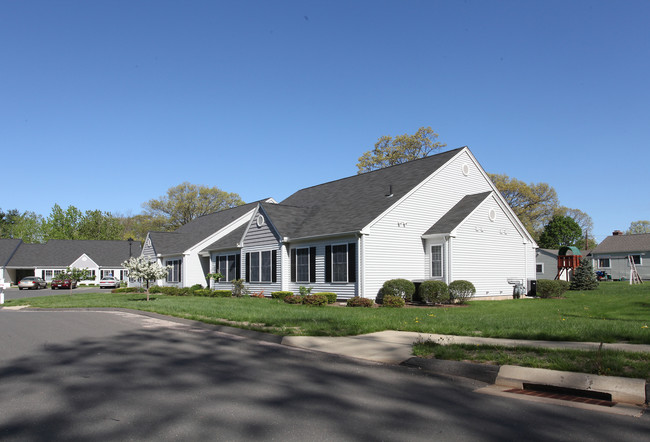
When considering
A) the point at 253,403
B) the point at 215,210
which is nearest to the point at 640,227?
the point at 215,210

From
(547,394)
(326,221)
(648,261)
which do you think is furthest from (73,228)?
(547,394)

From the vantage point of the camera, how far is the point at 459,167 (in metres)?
27.7

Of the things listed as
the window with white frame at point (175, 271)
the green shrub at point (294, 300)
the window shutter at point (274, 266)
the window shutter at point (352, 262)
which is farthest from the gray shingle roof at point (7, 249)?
the window shutter at point (352, 262)

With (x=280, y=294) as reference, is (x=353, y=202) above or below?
above

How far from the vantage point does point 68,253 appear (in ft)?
221

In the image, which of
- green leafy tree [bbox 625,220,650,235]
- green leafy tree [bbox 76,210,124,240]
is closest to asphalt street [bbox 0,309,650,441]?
green leafy tree [bbox 76,210,124,240]

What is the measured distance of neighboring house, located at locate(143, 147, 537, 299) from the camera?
23594mm

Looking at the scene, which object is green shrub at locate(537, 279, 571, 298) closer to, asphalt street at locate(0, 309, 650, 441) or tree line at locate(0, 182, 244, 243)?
asphalt street at locate(0, 309, 650, 441)

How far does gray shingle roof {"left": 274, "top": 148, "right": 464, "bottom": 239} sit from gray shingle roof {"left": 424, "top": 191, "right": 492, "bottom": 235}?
234 centimetres

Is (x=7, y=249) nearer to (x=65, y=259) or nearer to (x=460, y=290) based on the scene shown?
(x=65, y=259)

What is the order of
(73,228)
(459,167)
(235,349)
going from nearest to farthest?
1. (235,349)
2. (459,167)
3. (73,228)

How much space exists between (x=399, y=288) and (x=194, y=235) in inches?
920

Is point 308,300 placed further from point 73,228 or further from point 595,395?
point 73,228

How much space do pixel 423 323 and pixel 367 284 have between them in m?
9.22
